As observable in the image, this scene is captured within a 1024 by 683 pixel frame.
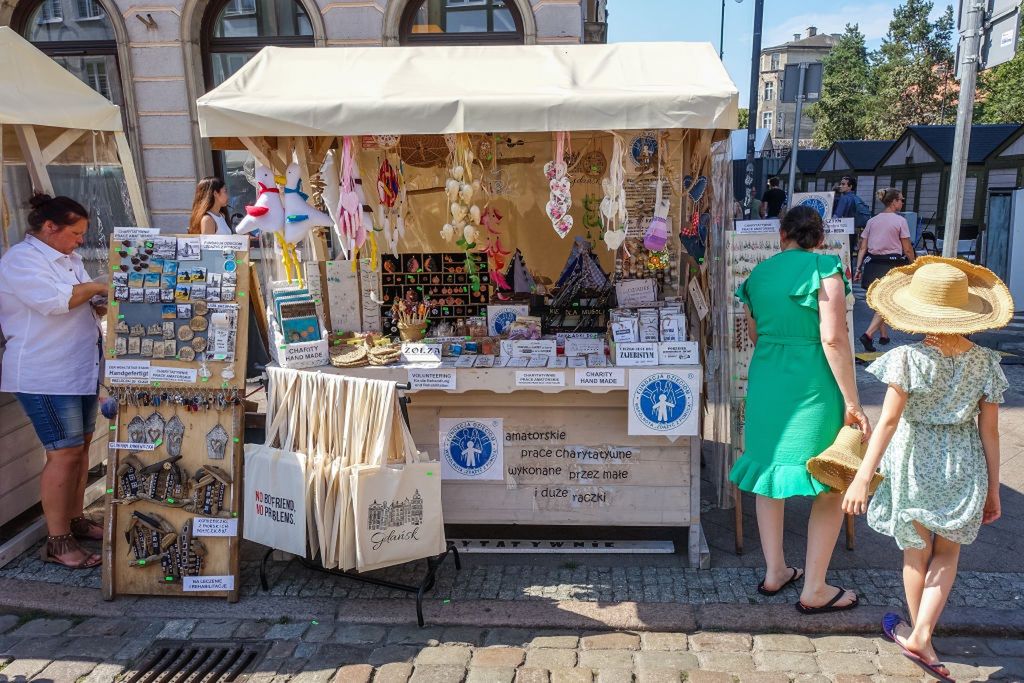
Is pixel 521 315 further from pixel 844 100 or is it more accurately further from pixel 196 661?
pixel 844 100

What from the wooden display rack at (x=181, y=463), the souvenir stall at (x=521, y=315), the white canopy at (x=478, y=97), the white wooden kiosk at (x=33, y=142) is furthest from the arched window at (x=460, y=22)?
the wooden display rack at (x=181, y=463)

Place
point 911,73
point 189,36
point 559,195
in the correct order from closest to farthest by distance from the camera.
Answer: point 559,195 → point 189,36 → point 911,73

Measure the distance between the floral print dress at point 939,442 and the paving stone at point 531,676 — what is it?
1.43 m

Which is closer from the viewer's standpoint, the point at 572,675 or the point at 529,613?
the point at 572,675

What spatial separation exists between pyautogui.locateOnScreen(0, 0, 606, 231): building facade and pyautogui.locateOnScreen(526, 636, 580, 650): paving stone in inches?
259

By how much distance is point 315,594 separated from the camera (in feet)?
11.5

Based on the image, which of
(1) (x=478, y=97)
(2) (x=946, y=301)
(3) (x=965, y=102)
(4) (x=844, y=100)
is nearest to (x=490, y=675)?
(2) (x=946, y=301)

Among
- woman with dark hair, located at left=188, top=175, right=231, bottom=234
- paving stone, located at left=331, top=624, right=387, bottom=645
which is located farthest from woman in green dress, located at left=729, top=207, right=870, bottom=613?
woman with dark hair, located at left=188, top=175, right=231, bottom=234

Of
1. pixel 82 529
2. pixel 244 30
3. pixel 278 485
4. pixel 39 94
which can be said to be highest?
pixel 244 30

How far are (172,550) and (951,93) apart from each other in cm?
4546

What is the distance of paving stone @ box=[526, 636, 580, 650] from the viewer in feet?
10.1

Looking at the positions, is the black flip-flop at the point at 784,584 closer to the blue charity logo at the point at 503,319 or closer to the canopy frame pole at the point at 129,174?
the blue charity logo at the point at 503,319

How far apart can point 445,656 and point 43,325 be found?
8.45 ft

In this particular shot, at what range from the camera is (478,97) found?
3.34 metres
